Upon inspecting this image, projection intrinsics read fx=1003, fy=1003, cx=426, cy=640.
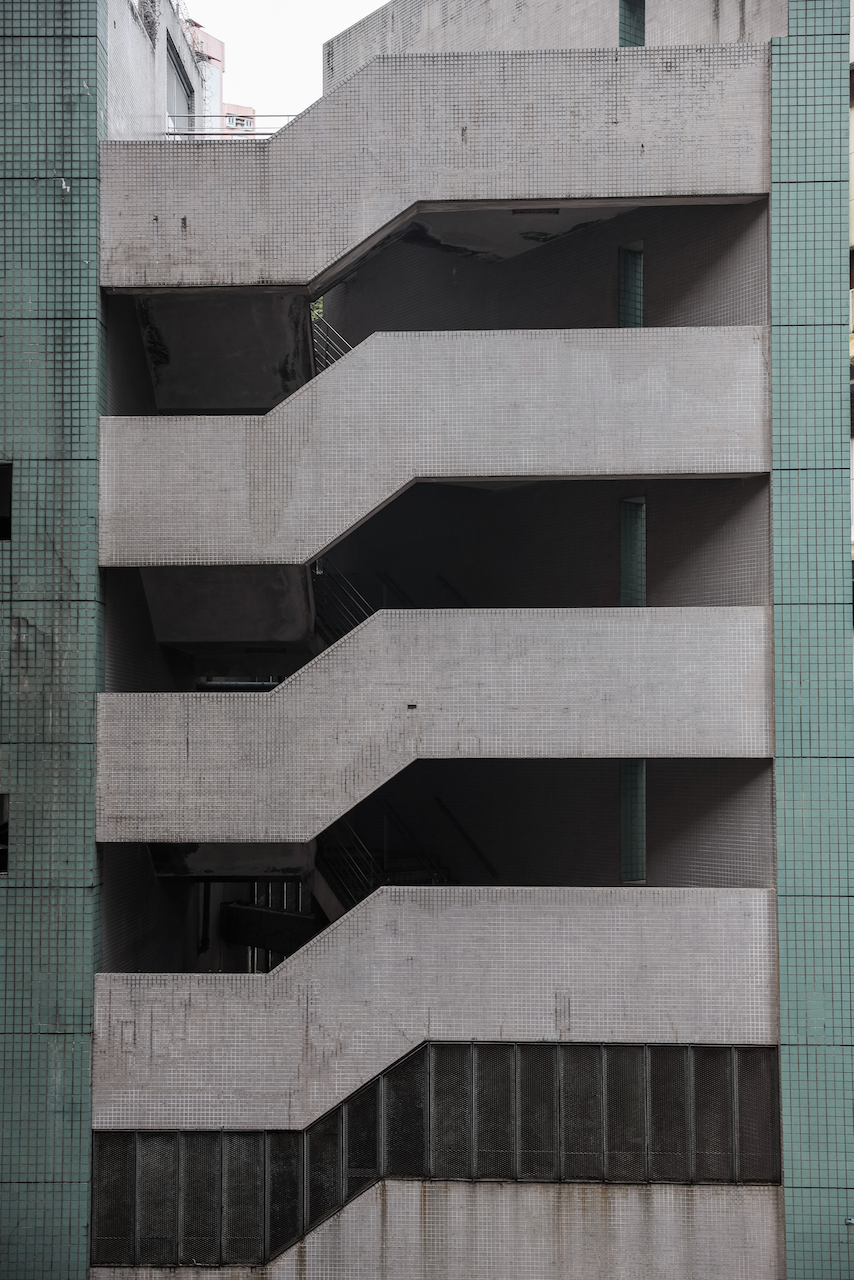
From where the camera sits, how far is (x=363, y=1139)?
38.3 feet

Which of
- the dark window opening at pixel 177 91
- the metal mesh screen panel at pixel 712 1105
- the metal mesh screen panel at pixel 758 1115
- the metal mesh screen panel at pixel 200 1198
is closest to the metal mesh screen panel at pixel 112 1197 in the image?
the metal mesh screen panel at pixel 200 1198

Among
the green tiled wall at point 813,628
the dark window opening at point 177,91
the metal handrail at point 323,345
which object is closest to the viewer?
the green tiled wall at point 813,628

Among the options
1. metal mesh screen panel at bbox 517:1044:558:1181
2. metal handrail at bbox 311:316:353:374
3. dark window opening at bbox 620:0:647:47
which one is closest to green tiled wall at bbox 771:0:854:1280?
metal mesh screen panel at bbox 517:1044:558:1181

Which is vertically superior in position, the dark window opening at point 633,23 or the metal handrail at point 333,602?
the dark window opening at point 633,23

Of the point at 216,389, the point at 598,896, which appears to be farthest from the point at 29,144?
the point at 598,896

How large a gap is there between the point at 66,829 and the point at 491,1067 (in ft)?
18.7

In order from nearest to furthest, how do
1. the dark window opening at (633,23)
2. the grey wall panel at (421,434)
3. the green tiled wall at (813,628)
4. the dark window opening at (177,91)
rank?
the green tiled wall at (813,628) → the grey wall panel at (421,434) → the dark window opening at (633,23) → the dark window opening at (177,91)

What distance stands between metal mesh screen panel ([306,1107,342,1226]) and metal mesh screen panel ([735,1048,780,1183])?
4.65 m

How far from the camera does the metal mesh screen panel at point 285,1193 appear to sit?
11625 mm

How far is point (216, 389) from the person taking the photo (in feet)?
48.3

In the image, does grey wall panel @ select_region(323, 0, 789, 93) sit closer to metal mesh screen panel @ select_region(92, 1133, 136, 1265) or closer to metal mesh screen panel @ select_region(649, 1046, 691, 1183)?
metal mesh screen panel @ select_region(649, 1046, 691, 1183)

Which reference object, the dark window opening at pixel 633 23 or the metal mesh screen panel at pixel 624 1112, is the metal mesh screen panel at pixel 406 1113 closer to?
the metal mesh screen panel at pixel 624 1112

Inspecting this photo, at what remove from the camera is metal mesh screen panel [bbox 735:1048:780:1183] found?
453 inches

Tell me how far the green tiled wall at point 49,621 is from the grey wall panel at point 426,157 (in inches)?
29.0
